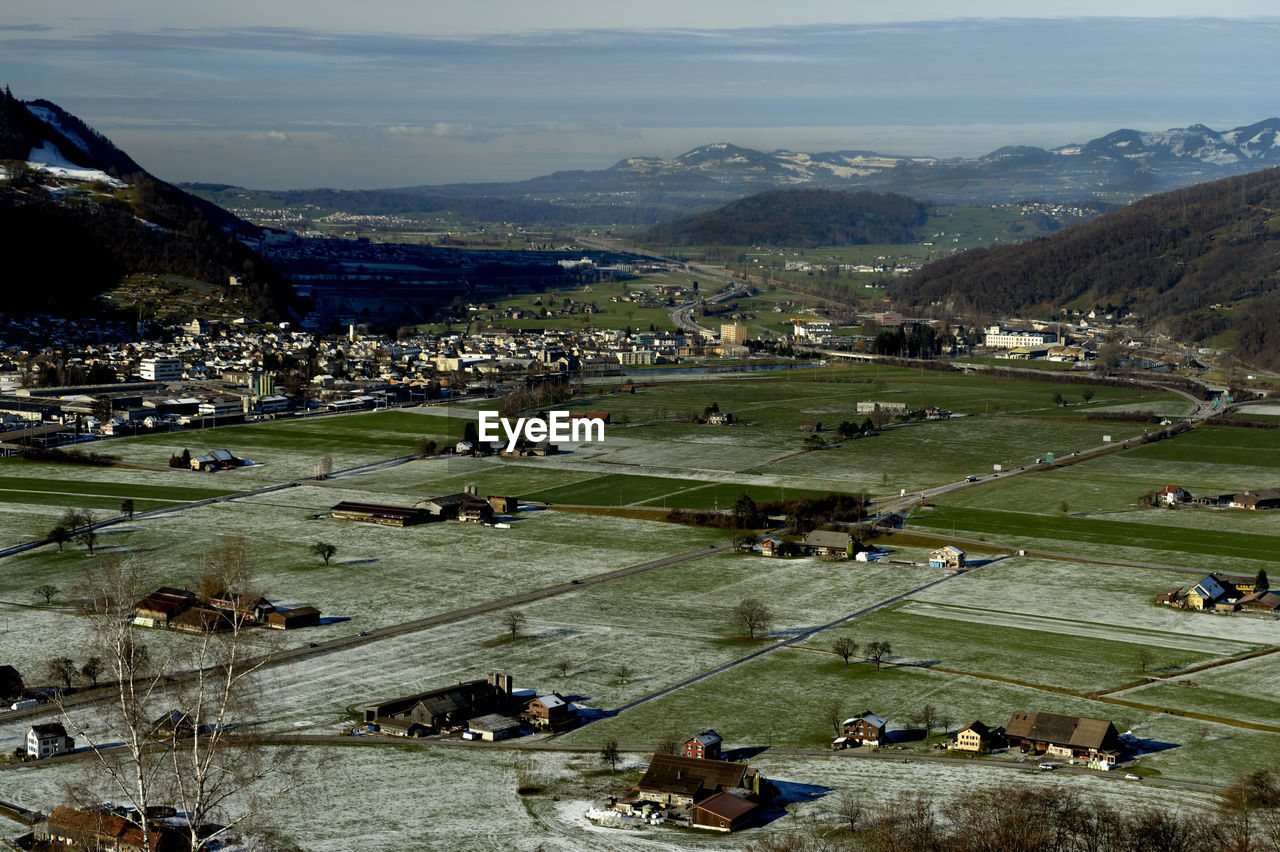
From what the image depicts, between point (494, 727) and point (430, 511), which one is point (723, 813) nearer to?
point (494, 727)

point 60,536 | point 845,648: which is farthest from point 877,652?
point 60,536

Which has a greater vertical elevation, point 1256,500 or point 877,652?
A: point 1256,500

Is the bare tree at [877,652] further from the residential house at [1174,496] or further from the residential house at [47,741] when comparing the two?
the residential house at [1174,496]

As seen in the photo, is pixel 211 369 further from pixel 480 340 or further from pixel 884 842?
pixel 884 842

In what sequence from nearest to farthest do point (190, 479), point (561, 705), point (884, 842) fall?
point (884, 842) < point (561, 705) < point (190, 479)

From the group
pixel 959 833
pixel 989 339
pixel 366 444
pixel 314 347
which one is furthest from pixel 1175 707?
pixel 989 339
